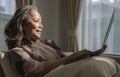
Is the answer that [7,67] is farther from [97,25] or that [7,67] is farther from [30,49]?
[97,25]

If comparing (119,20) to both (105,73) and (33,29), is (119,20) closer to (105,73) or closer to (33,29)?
(33,29)

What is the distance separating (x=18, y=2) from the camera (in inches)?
125

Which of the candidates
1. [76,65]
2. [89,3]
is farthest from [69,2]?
[76,65]

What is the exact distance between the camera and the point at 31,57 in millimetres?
1721

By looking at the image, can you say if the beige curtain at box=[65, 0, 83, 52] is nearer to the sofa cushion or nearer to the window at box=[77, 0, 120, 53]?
the window at box=[77, 0, 120, 53]

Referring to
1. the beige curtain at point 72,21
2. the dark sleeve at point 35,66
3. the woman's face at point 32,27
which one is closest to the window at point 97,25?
the beige curtain at point 72,21

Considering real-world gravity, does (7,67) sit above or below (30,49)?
below

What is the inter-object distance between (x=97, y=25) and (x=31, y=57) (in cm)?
190

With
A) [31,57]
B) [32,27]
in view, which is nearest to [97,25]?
[32,27]

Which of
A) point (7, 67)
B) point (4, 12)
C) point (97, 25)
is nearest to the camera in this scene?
point (7, 67)

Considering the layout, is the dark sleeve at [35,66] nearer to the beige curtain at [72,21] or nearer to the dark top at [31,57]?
the dark top at [31,57]

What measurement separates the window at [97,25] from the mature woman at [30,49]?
1508 millimetres

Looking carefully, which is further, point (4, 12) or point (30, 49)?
point (4, 12)

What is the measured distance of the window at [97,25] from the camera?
3.31 meters
